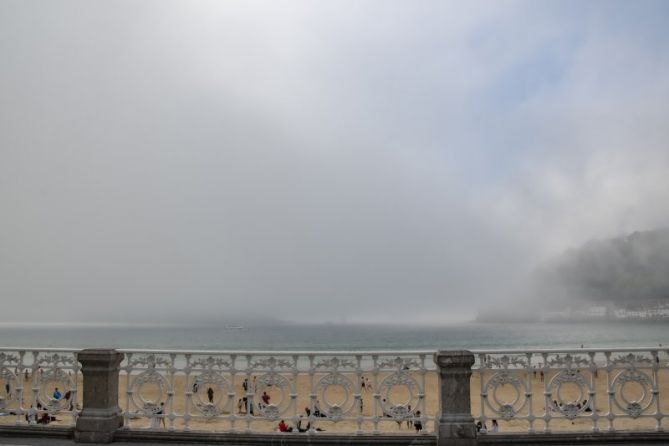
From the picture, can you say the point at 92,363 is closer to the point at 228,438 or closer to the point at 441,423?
the point at 228,438

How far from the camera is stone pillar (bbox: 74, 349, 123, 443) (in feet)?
22.4

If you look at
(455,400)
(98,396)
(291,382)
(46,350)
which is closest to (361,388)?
(291,382)

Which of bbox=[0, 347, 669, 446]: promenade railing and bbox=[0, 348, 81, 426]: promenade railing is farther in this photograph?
bbox=[0, 348, 81, 426]: promenade railing

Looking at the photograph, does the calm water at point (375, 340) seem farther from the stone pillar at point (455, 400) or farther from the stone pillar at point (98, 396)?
the stone pillar at point (98, 396)

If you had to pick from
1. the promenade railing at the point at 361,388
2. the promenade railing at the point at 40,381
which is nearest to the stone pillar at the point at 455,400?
the promenade railing at the point at 361,388

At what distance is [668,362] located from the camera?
679cm

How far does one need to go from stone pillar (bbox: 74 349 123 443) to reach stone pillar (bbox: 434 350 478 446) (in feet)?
13.5

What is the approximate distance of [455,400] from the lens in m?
6.55

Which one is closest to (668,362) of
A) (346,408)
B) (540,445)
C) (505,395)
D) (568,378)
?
(568,378)

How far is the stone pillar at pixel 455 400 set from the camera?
643 cm

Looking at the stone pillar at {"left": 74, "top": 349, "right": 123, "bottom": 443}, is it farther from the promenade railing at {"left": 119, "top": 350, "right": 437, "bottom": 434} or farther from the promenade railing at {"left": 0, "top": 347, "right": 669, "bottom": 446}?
the promenade railing at {"left": 119, "top": 350, "right": 437, "bottom": 434}

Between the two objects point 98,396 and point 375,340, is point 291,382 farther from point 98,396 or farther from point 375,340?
point 375,340

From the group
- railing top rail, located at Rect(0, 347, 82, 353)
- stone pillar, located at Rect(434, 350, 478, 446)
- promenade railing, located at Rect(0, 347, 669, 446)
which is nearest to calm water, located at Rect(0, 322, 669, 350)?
promenade railing, located at Rect(0, 347, 669, 446)

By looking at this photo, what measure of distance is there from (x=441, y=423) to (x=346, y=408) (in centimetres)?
125
